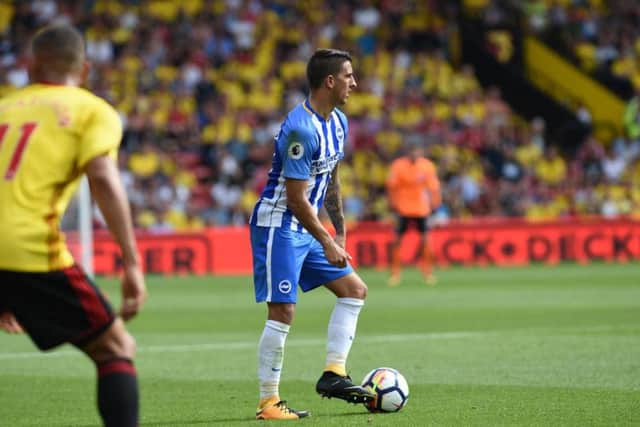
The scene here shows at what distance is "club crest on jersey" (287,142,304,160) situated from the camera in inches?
317

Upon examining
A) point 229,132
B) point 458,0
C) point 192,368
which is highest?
point 458,0

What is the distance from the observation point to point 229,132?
29.1m

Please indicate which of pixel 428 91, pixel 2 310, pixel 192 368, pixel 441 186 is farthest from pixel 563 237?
pixel 2 310

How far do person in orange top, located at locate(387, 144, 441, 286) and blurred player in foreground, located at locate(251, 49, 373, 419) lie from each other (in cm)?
1418

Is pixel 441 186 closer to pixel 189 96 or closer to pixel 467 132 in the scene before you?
pixel 467 132

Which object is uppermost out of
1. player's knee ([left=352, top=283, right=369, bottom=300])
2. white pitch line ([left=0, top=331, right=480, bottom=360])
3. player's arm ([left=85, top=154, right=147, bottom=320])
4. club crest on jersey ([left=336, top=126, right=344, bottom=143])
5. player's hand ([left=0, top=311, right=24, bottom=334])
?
club crest on jersey ([left=336, top=126, right=344, bottom=143])

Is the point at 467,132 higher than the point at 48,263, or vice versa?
the point at 467,132

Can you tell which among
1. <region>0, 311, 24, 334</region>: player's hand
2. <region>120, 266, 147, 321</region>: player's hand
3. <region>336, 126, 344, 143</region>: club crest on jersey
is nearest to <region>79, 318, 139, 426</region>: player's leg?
<region>120, 266, 147, 321</region>: player's hand

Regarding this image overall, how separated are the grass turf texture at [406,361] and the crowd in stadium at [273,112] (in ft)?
26.8

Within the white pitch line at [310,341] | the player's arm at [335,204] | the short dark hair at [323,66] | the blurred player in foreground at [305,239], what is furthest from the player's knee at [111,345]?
the white pitch line at [310,341]

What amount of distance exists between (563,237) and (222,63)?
892 cm

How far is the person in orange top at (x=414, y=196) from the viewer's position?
74.6 ft

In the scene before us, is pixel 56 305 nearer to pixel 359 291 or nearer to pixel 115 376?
pixel 115 376

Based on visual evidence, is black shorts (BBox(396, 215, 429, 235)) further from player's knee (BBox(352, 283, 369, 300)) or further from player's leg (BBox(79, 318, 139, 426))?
player's leg (BBox(79, 318, 139, 426))
